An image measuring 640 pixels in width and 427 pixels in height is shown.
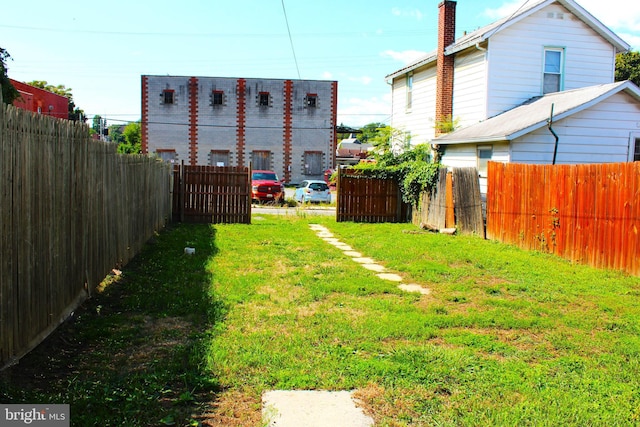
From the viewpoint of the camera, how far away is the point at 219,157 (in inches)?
1716

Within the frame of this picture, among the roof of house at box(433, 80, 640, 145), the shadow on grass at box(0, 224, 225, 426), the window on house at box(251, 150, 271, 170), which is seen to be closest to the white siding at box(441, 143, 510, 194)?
the roof of house at box(433, 80, 640, 145)

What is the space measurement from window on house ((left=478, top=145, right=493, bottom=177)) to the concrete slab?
1290cm

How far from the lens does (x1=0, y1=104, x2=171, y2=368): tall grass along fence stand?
4.31m

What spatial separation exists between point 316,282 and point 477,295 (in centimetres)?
226

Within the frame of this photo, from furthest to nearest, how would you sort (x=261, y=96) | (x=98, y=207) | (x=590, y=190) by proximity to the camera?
(x=261, y=96) → (x=590, y=190) → (x=98, y=207)

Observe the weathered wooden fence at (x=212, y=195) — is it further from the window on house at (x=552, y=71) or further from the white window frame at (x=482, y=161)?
the window on house at (x=552, y=71)

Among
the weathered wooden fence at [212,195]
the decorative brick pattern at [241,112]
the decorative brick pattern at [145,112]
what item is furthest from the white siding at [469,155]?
the decorative brick pattern at [145,112]

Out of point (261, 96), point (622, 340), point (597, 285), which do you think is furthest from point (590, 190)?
point (261, 96)

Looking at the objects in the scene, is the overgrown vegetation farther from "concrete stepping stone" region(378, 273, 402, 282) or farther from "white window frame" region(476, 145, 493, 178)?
"concrete stepping stone" region(378, 273, 402, 282)

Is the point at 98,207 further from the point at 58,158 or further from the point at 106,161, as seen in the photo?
the point at 58,158

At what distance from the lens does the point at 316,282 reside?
8.45m

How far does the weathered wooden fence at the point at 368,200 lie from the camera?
18.6 metres

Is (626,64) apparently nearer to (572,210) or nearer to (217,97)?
(217,97)

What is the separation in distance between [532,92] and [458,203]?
5513 mm
